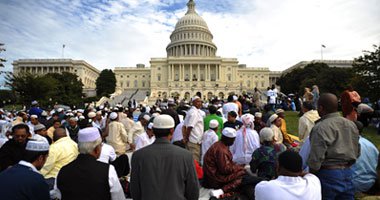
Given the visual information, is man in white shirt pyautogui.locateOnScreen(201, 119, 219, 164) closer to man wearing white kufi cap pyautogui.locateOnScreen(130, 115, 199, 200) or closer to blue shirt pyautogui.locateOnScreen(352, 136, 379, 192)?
blue shirt pyautogui.locateOnScreen(352, 136, 379, 192)

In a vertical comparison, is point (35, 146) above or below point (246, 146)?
above

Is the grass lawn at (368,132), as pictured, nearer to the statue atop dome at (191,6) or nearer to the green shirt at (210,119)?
the green shirt at (210,119)

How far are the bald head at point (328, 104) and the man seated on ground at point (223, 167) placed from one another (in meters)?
Answer: 1.87

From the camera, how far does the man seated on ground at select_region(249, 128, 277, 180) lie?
532 cm

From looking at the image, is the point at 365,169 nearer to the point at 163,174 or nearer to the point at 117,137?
the point at 163,174

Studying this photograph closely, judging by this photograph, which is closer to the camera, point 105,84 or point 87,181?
point 87,181

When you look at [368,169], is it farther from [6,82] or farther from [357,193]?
[6,82]

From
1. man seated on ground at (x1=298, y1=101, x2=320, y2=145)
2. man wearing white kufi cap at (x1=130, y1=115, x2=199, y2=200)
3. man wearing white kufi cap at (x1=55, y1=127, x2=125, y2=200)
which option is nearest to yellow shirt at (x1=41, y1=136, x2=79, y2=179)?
man wearing white kufi cap at (x1=55, y1=127, x2=125, y2=200)

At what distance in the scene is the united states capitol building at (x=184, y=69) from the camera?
80688mm

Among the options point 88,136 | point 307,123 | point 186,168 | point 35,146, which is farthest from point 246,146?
point 35,146

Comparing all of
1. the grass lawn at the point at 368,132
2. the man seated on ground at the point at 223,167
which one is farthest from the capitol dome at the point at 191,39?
the man seated on ground at the point at 223,167

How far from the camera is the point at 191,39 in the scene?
3536 inches

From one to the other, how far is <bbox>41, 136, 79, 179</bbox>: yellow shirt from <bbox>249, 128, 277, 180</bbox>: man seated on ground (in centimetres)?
392

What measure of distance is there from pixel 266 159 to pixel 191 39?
87445 mm
